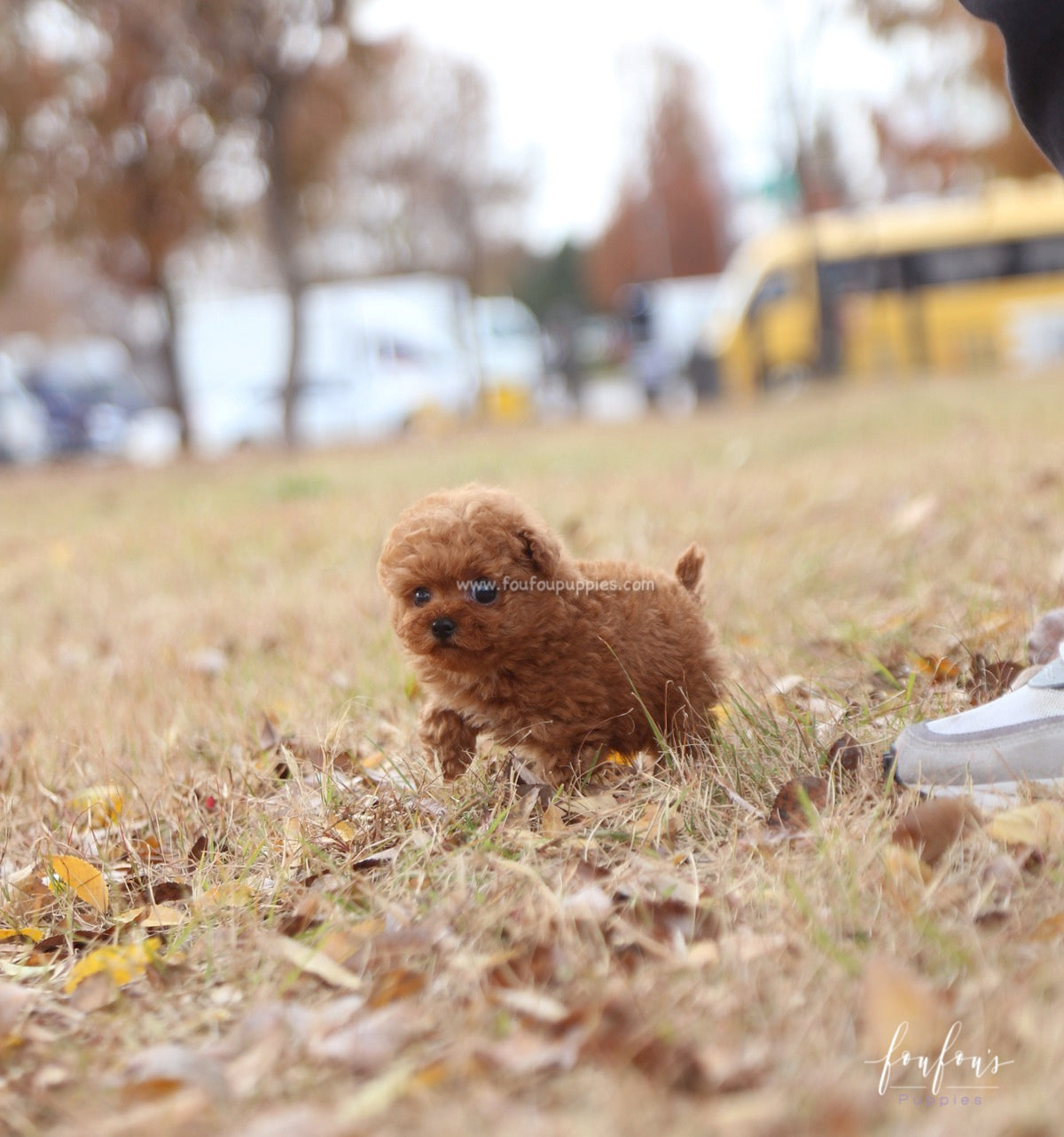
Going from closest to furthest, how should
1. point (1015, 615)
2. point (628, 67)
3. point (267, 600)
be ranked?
1. point (1015, 615)
2. point (267, 600)
3. point (628, 67)

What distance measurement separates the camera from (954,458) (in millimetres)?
6031

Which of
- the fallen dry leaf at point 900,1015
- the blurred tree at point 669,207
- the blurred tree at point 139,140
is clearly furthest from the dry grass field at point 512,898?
the blurred tree at point 669,207

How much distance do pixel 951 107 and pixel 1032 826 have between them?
15523 millimetres

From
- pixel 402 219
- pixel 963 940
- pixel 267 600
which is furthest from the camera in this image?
pixel 402 219

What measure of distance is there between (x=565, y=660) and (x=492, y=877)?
0.42 meters

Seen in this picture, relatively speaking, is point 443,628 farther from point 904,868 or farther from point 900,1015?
point 900,1015

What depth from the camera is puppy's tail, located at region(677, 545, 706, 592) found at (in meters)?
2.39

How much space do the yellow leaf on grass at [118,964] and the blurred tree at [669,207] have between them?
121ft

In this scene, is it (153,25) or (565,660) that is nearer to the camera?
(565,660)

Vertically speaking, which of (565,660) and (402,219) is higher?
(402,219)

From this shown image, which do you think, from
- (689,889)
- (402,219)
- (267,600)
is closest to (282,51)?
(267,600)

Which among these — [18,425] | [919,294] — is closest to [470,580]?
[18,425]

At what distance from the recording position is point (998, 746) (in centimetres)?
189

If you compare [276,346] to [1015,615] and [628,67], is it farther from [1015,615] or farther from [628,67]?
[1015,615]
